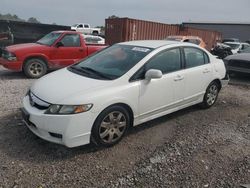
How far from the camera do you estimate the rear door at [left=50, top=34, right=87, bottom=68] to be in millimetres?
8335

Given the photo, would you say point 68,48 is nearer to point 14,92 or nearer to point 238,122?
point 14,92

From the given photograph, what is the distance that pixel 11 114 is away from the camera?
15.8ft

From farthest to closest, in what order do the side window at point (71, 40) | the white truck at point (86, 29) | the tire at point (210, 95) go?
the white truck at point (86, 29)
the side window at point (71, 40)
the tire at point (210, 95)

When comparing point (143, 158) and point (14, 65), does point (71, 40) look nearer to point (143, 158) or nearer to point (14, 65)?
point (14, 65)

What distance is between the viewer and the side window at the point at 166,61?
166 inches

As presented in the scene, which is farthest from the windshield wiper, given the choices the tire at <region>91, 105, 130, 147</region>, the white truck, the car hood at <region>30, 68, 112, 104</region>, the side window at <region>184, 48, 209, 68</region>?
the white truck

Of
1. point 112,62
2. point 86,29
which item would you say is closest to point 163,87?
point 112,62

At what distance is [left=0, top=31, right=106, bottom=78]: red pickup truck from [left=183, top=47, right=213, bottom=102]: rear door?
4.60 m

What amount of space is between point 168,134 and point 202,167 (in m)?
0.99

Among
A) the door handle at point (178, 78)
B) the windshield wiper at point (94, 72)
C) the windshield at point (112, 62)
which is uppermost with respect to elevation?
the windshield at point (112, 62)

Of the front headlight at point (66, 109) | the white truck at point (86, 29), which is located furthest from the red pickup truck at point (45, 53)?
the white truck at point (86, 29)

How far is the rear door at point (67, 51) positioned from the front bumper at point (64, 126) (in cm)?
510

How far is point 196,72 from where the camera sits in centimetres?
492

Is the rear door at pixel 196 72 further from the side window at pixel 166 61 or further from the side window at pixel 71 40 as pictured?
the side window at pixel 71 40
